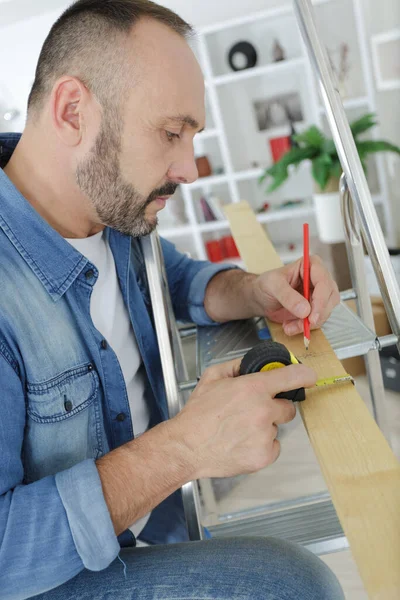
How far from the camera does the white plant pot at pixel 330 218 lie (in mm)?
3914

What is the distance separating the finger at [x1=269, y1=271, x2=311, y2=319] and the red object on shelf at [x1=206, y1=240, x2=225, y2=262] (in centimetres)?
398

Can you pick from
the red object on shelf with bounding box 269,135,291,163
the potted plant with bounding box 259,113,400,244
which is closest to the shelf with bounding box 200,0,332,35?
the red object on shelf with bounding box 269,135,291,163

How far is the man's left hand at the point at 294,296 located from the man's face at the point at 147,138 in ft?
0.86

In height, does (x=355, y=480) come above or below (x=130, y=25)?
below

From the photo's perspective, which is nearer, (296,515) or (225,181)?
(296,515)

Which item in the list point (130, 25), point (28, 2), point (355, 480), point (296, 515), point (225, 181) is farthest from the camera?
point (225, 181)

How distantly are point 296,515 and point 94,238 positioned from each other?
732 mm

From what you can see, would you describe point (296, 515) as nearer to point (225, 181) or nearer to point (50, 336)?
point (50, 336)

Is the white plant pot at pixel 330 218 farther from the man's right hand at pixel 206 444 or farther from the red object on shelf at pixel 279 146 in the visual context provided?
the man's right hand at pixel 206 444

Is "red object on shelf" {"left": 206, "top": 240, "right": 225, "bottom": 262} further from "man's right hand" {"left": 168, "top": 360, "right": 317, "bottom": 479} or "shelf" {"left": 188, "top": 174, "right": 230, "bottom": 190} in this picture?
"man's right hand" {"left": 168, "top": 360, "right": 317, "bottom": 479}

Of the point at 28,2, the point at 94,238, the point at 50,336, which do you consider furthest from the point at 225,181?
the point at 50,336

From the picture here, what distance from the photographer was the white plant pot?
3.91 m

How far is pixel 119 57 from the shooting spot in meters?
1.13

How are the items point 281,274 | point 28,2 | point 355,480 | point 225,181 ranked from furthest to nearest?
point 225,181, point 28,2, point 281,274, point 355,480
